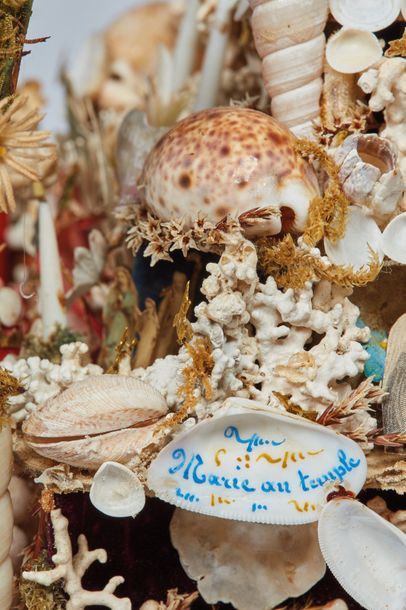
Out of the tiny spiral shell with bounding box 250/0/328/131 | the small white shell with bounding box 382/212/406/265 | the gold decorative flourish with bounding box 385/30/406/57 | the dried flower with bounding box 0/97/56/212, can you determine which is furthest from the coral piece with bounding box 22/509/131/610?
the gold decorative flourish with bounding box 385/30/406/57

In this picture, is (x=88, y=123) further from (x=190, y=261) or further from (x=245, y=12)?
(x=190, y=261)

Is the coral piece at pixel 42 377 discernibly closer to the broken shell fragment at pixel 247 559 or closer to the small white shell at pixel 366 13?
the broken shell fragment at pixel 247 559

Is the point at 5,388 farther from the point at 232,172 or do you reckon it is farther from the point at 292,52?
the point at 292,52

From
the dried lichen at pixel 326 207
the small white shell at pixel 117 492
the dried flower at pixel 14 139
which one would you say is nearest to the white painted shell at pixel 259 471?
the small white shell at pixel 117 492

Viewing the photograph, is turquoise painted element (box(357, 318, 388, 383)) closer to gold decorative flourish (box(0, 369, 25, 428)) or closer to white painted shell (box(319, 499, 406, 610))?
white painted shell (box(319, 499, 406, 610))

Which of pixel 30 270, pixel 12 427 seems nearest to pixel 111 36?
pixel 30 270

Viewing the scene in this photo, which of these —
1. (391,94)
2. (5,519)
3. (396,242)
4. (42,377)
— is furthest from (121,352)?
(391,94)
